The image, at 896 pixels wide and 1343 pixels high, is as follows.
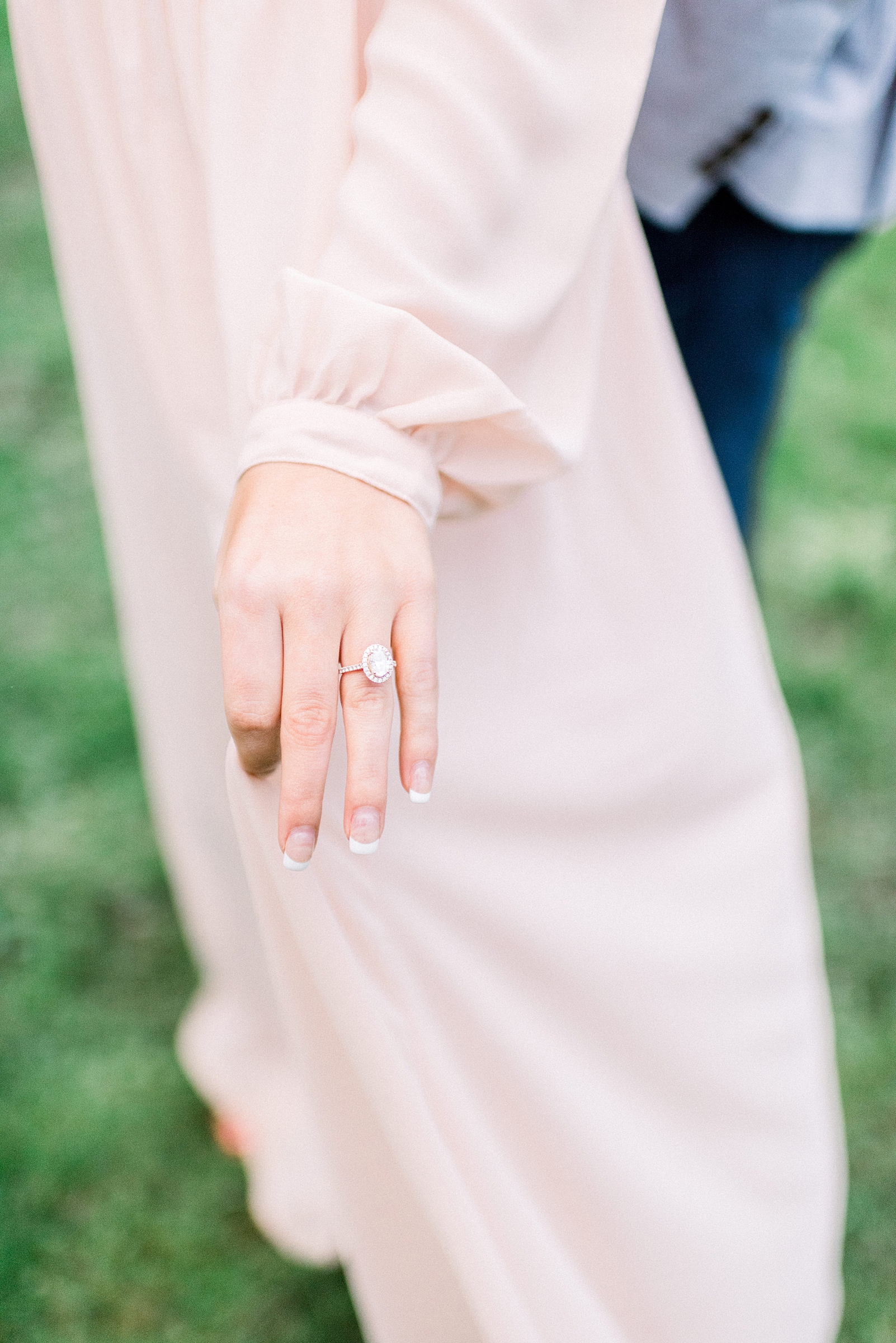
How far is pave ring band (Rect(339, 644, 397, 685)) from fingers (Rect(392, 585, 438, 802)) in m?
0.01

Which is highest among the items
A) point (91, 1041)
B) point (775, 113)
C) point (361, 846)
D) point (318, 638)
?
point (775, 113)

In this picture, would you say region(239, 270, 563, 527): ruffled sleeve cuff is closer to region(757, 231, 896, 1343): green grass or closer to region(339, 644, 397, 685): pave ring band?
region(339, 644, 397, 685): pave ring band

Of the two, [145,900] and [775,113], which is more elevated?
[775,113]

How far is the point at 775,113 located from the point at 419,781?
0.72 metres

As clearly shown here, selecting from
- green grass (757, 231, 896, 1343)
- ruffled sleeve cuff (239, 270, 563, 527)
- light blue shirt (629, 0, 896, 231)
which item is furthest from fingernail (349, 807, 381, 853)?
green grass (757, 231, 896, 1343)

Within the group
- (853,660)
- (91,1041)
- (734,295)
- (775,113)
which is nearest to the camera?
(775,113)

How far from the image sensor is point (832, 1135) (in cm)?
110

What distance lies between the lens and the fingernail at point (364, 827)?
2.11 ft

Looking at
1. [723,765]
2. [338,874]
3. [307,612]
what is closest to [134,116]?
[307,612]

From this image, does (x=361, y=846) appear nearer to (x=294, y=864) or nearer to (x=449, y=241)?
(x=294, y=864)

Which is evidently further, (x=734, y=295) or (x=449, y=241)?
(x=734, y=295)

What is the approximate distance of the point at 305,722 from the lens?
633mm

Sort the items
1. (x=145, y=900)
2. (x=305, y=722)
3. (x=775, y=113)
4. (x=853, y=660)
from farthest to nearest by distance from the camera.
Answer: (x=853, y=660) < (x=145, y=900) < (x=775, y=113) < (x=305, y=722)

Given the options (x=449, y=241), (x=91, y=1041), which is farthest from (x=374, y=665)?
(x=91, y=1041)
